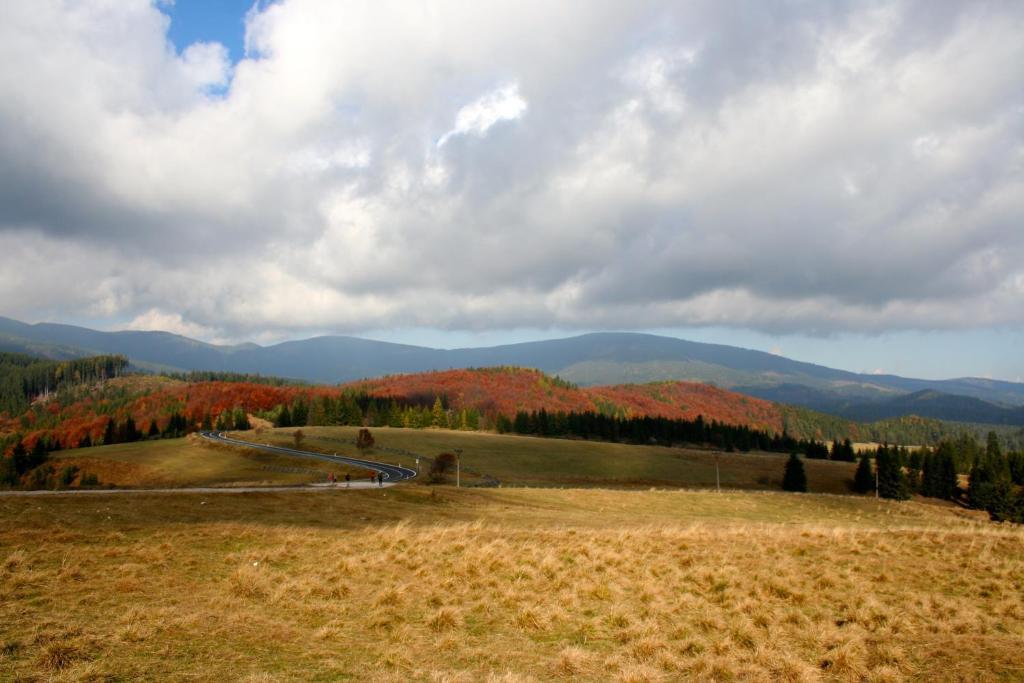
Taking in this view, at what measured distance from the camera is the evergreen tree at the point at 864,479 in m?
101

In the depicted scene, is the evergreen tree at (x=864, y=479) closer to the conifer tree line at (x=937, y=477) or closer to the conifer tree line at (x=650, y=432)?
the conifer tree line at (x=937, y=477)

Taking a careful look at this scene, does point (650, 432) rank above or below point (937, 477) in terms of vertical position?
above

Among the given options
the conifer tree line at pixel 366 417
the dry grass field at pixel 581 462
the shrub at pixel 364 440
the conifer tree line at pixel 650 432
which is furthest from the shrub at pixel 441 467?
the conifer tree line at pixel 366 417

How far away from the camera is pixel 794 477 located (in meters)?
97.2

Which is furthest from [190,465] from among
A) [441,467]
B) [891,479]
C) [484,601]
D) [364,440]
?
[891,479]

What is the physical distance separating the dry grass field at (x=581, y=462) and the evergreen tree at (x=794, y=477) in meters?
1.44

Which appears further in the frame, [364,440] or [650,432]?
[650,432]

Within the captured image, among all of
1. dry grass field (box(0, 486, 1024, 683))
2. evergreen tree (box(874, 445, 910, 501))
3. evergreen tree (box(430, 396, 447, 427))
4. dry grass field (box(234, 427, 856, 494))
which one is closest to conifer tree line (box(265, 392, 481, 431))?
evergreen tree (box(430, 396, 447, 427))

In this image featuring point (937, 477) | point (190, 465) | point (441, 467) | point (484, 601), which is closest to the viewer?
point (484, 601)

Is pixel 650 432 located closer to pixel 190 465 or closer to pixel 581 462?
pixel 581 462

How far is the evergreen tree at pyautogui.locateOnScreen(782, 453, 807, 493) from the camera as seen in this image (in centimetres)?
9581

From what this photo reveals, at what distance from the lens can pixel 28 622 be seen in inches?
456

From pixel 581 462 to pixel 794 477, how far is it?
3570 centimetres

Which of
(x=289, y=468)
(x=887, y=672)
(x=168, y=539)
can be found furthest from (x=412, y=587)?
(x=289, y=468)
